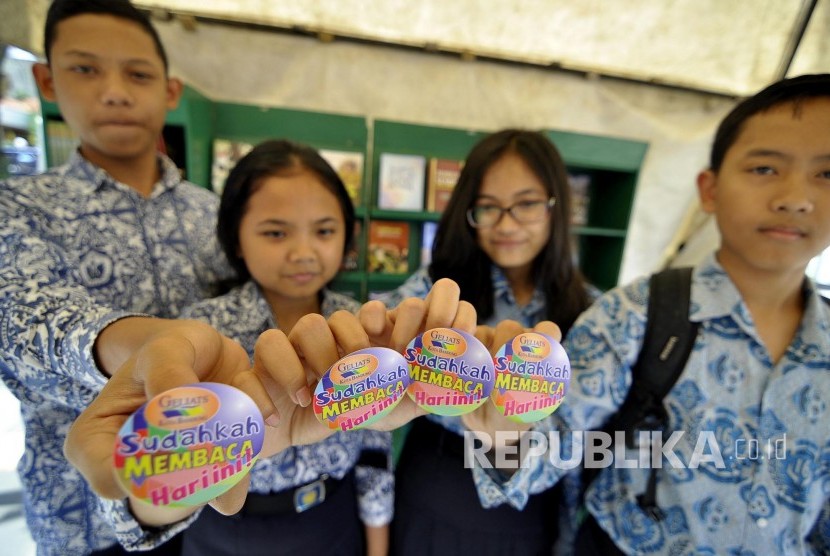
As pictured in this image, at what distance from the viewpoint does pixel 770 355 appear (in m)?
0.75

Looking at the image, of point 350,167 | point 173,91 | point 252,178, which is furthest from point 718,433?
point 350,167

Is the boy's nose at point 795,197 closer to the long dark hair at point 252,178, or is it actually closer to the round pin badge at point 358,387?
the round pin badge at point 358,387

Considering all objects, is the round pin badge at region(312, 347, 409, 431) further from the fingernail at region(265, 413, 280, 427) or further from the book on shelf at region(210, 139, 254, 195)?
the book on shelf at region(210, 139, 254, 195)

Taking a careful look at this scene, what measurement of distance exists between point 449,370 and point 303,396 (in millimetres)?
233

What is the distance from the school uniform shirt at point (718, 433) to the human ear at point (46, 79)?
4.92 ft

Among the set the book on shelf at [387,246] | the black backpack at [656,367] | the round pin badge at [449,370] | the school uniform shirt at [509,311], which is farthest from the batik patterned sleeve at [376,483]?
the book on shelf at [387,246]

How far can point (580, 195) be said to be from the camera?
2.69m

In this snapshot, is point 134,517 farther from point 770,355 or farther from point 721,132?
point 721,132

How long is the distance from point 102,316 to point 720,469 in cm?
120

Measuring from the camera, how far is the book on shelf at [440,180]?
2.36 m

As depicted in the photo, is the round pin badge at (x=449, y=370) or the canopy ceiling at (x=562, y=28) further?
the canopy ceiling at (x=562, y=28)

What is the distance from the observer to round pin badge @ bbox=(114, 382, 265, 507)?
40 centimetres

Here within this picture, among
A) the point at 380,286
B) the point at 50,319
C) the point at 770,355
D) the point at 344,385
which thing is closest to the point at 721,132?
the point at 770,355

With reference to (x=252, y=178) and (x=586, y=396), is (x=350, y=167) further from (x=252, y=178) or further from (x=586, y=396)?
(x=586, y=396)
